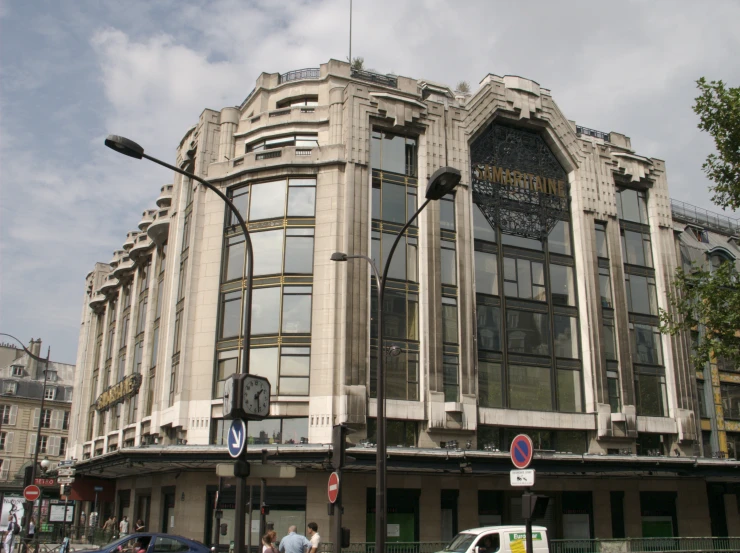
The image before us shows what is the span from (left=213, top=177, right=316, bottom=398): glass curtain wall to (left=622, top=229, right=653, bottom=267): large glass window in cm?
1753

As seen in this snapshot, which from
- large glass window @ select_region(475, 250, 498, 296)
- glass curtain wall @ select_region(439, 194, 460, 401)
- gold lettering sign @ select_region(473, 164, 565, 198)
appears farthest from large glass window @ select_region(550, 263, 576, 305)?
glass curtain wall @ select_region(439, 194, 460, 401)

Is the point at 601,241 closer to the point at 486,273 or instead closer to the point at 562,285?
the point at 562,285

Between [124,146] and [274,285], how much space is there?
18.3 meters

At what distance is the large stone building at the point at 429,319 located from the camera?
3005 cm

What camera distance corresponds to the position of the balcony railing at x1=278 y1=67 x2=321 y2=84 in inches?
1457

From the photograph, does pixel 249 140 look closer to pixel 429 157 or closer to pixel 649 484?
pixel 429 157

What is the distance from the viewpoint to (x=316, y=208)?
32594mm

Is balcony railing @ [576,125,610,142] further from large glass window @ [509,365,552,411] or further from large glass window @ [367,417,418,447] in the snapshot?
large glass window @ [367,417,418,447]

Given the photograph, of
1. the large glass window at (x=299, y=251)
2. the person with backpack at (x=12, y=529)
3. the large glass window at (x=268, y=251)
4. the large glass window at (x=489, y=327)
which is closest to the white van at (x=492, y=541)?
the large glass window at (x=489, y=327)

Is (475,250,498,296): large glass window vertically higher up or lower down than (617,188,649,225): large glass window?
lower down

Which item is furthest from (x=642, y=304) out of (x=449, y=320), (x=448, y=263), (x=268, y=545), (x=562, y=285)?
(x=268, y=545)

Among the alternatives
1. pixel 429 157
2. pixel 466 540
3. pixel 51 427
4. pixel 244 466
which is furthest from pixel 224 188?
pixel 51 427

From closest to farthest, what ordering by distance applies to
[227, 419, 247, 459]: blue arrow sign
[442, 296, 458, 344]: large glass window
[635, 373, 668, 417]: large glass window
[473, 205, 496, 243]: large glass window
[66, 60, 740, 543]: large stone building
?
[227, 419, 247, 459]: blue arrow sign
[66, 60, 740, 543]: large stone building
[442, 296, 458, 344]: large glass window
[473, 205, 496, 243]: large glass window
[635, 373, 668, 417]: large glass window

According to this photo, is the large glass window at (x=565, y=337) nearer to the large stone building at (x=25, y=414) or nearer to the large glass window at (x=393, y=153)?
the large glass window at (x=393, y=153)
